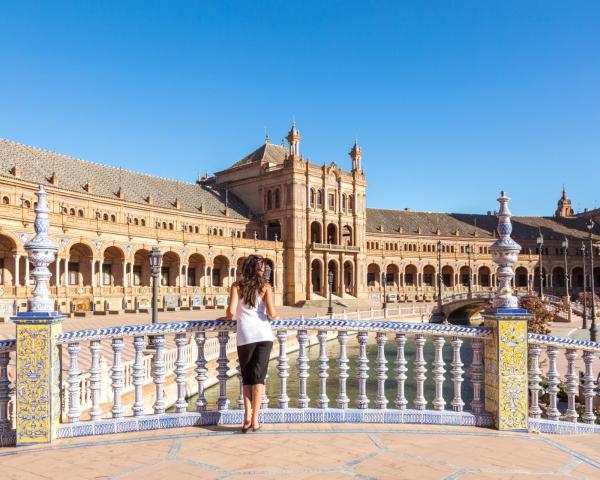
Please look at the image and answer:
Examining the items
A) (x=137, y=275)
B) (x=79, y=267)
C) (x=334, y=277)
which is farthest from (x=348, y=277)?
(x=79, y=267)

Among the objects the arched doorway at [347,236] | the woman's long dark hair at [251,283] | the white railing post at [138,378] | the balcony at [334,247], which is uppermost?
the arched doorway at [347,236]

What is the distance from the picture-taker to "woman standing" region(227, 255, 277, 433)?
5512 millimetres

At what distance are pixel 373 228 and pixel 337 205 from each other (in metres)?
11.3

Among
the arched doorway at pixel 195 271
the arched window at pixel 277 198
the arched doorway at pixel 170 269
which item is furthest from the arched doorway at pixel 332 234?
the arched doorway at pixel 170 269

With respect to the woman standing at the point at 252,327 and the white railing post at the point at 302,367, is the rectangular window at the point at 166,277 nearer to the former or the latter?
the white railing post at the point at 302,367

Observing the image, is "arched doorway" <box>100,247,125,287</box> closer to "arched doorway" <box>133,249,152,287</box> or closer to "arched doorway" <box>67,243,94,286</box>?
"arched doorway" <box>67,243,94,286</box>

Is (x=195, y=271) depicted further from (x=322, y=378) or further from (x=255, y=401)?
(x=255, y=401)

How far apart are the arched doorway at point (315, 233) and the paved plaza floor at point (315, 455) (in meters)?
54.2

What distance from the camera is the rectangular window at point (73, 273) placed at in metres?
37.8

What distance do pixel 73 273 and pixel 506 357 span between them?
3747 cm

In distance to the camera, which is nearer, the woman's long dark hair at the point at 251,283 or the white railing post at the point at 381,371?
the woman's long dark hair at the point at 251,283

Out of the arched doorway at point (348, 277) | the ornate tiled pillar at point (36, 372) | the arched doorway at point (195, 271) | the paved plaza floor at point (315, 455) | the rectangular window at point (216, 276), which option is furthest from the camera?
the arched doorway at point (348, 277)

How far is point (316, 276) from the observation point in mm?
59469

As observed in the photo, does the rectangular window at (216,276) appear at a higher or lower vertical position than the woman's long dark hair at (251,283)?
lower
